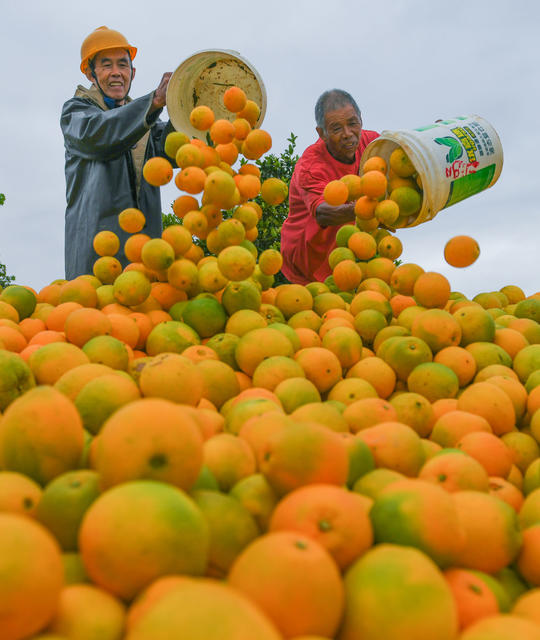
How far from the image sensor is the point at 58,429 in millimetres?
1358

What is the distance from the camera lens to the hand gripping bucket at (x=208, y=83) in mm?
3527

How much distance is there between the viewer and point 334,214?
502cm

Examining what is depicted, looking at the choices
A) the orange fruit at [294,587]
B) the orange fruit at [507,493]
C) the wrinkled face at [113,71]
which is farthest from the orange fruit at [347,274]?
the wrinkled face at [113,71]

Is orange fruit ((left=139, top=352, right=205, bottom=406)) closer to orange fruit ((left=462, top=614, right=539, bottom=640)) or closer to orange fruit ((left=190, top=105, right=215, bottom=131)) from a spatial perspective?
orange fruit ((left=462, top=614, right=539, bottom=640))

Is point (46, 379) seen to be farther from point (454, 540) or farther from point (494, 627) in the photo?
point (494, 627)

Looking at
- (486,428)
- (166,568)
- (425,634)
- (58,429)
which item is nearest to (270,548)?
(166,568)

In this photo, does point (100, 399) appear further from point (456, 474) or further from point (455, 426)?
point (455, 426)

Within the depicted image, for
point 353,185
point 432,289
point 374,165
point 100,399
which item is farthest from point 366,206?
point 100,399

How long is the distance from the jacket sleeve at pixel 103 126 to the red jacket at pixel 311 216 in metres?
1.78

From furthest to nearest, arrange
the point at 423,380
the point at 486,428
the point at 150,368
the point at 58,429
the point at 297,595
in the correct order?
1. the point at 423,380
2. the point at 486,428
3. the point at 150,368
4. the point at 58,429
5. the point at 297,595

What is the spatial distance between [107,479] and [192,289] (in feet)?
6.54

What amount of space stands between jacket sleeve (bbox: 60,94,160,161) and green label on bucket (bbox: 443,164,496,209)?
8.47 ft

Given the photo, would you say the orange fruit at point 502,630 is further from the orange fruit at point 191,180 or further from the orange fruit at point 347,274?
the orange fruit at point 347,274

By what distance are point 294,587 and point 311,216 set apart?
518 centimetres
